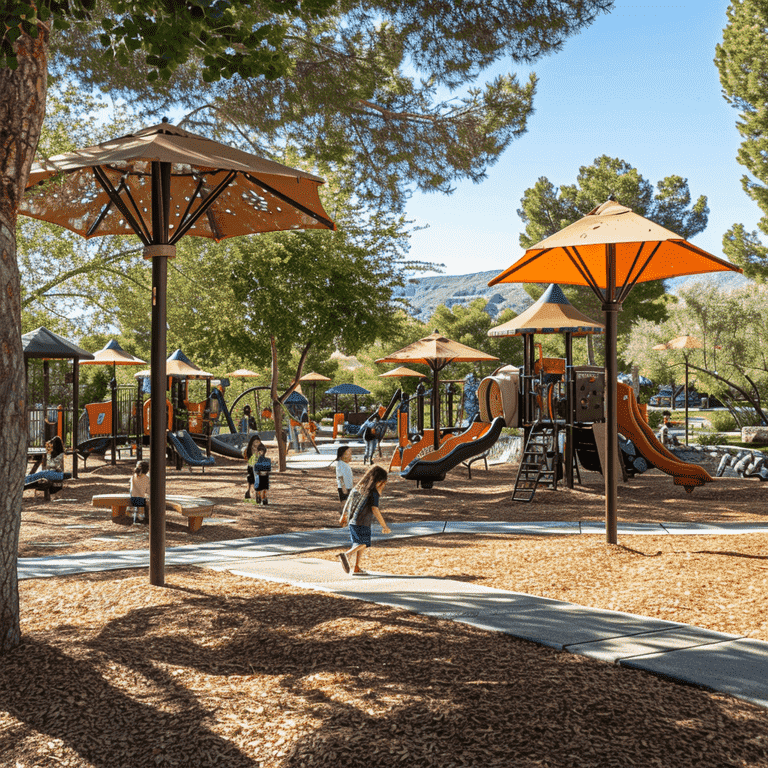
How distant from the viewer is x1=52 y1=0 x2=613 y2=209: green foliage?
11336mm

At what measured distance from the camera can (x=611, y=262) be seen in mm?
8023

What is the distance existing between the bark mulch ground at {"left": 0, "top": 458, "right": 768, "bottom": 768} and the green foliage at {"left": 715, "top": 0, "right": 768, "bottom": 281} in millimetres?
21560

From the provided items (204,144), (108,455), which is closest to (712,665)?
(204,144)

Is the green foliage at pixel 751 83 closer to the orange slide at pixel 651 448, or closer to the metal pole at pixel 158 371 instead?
the orange slide at pixel 651 448

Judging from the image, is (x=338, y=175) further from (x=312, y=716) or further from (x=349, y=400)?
(x=349, y=400)

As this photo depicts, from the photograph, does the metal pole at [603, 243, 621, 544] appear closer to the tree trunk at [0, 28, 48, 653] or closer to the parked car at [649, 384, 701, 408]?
the tree trunk at [0, 28, 48, 653]

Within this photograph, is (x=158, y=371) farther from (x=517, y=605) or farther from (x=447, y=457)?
(x=447, y=457)

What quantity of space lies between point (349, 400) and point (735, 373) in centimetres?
2594

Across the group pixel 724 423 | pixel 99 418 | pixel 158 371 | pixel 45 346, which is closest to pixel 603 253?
pixel 158 371

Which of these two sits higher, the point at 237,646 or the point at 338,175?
the point at 338,175

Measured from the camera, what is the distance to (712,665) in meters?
4.13

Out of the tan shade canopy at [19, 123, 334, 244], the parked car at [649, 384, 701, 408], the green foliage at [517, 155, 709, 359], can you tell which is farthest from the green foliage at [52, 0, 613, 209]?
the parked car at [649, 384, 701, 408]

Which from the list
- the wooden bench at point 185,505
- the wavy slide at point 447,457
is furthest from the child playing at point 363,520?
the wavy slide at point 447,457

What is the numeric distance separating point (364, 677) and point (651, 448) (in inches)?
450
